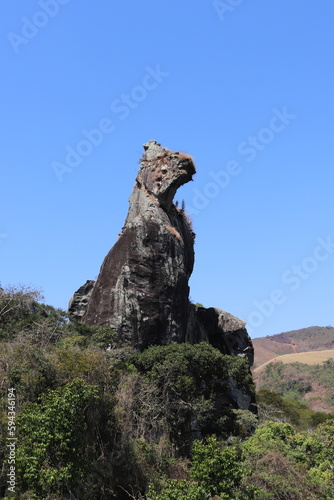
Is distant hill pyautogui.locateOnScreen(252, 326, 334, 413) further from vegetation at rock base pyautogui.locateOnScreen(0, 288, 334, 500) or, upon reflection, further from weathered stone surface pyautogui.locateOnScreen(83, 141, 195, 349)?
vegetation at rock base pyautogui.locateOnScreen(0, 288, 334, 500)

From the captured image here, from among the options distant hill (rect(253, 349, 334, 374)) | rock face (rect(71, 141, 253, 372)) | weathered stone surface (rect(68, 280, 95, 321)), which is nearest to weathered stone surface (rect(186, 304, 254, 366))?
A: rock face (rect(71, 141, 253, 372))

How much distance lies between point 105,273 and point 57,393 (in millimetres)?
14180

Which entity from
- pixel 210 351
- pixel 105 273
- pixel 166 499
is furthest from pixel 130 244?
pixel 166 499

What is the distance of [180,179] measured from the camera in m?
32.4

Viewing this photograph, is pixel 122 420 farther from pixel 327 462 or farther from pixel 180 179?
pixel 180 179

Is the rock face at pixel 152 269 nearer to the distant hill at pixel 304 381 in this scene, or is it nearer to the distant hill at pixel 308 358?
the distant hill at pixel 304 381

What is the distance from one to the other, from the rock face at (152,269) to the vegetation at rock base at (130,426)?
177cm

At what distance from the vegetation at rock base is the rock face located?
1767mm

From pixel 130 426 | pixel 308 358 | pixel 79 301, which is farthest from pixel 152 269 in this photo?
pixel 308 358

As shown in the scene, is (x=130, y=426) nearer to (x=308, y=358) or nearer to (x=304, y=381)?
(x=304, y=381)

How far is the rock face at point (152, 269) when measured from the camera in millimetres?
28562

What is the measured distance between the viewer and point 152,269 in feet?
97.5

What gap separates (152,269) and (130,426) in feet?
33.7

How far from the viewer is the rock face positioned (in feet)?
93.7
